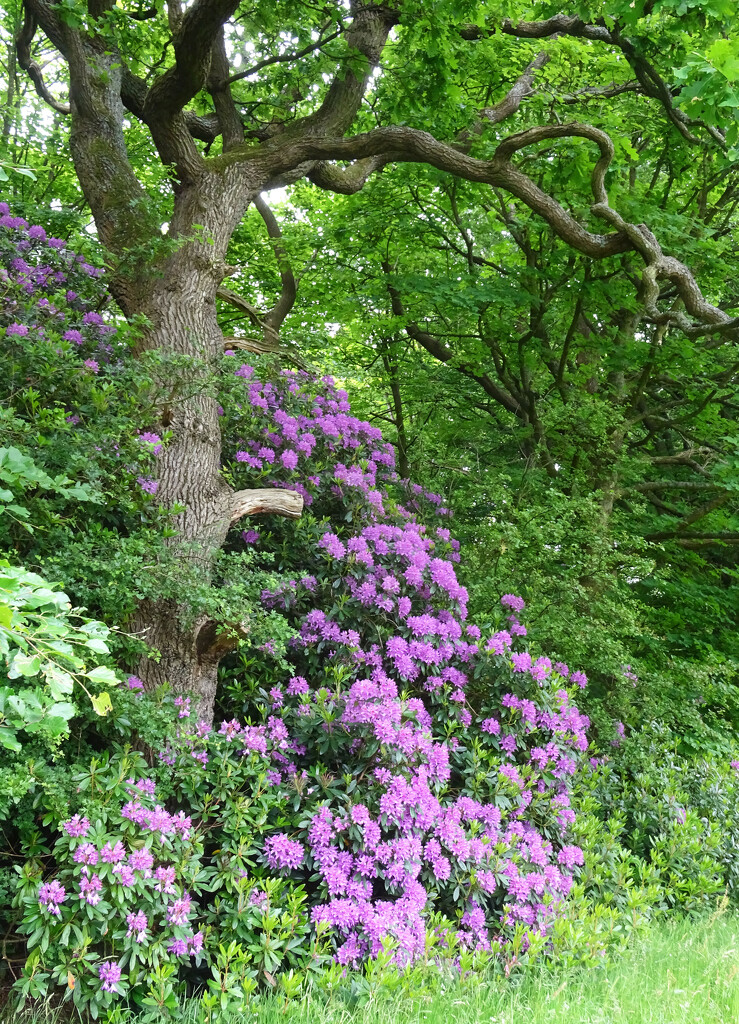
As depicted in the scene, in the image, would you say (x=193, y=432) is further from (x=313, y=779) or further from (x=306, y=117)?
(x=306, y=117)

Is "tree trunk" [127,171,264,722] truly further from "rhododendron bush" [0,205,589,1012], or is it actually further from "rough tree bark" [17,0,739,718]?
"rhododendron bush" [0,205,589,1012]

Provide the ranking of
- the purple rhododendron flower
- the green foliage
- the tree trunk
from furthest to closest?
the tree trunk, the purple rhododendron flower, the green foliage

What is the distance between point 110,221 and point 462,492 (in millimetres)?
3538

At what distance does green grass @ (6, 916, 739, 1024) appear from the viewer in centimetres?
235

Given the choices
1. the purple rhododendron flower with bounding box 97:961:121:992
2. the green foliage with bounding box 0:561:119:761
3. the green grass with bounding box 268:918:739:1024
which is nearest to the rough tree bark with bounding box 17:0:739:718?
the purple rhododendron flower with bounding box 97:961:121:992

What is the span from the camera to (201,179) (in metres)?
4.74

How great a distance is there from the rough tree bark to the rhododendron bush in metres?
0.26

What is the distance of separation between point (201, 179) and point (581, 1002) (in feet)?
16.8

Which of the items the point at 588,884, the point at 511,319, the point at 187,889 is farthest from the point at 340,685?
the point at 511,319

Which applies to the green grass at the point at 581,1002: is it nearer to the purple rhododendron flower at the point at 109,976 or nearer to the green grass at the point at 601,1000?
the green grass at the point at 601,1000

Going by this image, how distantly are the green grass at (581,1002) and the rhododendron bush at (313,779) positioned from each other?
0.72 feet

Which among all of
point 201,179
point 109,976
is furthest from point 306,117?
point 109,976

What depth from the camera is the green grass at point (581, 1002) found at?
2.35 m

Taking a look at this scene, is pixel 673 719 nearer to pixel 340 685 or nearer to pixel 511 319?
pixel 340 685
